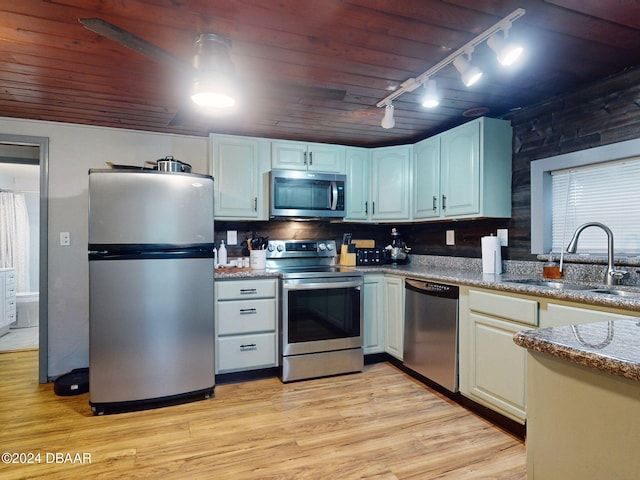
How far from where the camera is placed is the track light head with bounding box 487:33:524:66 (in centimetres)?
162

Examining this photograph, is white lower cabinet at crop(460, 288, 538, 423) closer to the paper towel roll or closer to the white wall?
the paper towel roll

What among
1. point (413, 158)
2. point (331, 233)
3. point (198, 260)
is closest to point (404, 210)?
point (413, 158)

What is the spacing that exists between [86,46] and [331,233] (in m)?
2.50

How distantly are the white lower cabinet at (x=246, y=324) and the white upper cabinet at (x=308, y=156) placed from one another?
3.60 ft

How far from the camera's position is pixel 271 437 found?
6.87 ft

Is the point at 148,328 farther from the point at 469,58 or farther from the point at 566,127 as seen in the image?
the point at 566,127

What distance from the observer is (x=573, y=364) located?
2.52 ft

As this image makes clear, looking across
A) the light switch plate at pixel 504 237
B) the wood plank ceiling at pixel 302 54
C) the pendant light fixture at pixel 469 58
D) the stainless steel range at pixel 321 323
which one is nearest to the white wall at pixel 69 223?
the wood plank ceiling at pixel 302 54

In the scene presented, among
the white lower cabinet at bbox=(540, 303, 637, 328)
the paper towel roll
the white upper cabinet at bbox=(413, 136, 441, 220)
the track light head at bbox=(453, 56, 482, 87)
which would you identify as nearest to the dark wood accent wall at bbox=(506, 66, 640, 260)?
the paper towel roll

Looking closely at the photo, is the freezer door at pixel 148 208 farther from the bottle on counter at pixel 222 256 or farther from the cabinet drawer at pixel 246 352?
the cabinet drawer at pixel 246 352

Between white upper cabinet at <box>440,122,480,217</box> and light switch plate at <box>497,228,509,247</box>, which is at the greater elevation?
white upper cabinet at <box>440,122,480,217</box>

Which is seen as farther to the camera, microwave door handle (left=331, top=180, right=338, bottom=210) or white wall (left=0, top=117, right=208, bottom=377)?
microwave door handle (left=331, top=180, right=338, bottom=210)

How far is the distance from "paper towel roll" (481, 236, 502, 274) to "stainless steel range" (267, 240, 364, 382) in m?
0.99

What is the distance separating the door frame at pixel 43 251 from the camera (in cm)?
290
